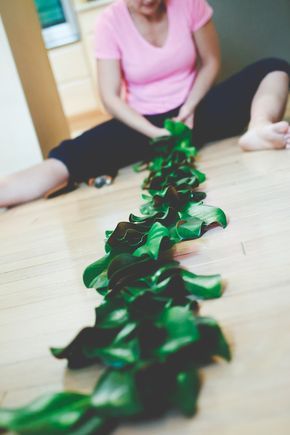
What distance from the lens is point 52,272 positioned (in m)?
0.80

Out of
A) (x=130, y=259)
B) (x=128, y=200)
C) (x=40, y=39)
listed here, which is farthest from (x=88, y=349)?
(x=40, y=39)

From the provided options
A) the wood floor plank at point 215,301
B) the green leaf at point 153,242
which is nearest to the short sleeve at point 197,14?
the wood floor plank at point 215,301

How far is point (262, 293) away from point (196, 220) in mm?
271

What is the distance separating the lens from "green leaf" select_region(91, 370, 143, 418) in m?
Answer: 0.35

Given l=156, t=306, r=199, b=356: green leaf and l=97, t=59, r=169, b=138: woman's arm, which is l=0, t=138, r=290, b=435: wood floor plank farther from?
l=97, t=59, r=169, b=138: woman's arm

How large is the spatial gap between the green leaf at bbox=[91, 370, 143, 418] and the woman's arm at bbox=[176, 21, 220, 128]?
1245 millimetres

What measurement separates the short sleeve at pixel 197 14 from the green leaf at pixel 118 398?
1.46 meters

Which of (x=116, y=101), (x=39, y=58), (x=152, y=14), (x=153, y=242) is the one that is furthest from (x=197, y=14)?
(x=153, y=242)

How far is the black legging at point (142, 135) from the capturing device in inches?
59.2

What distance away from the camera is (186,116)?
1.52 meters

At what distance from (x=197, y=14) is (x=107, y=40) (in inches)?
13.5

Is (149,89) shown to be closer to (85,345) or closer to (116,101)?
(116,101)

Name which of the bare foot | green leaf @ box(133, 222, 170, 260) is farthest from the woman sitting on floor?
green leaf @ box(133, 222, 170, 260)

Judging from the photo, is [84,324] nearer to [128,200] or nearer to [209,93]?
[128,200]
